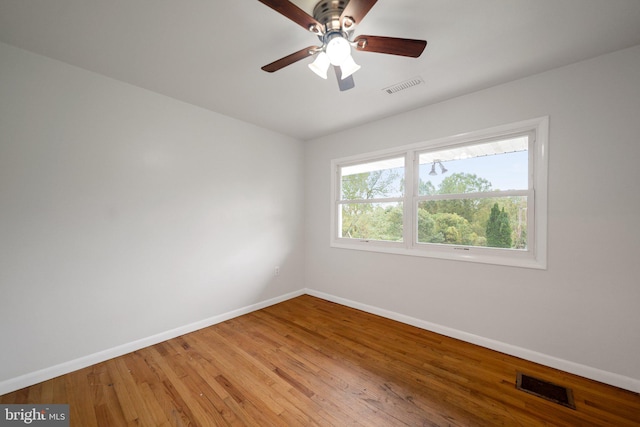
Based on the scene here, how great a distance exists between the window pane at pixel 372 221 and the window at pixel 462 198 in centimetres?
1

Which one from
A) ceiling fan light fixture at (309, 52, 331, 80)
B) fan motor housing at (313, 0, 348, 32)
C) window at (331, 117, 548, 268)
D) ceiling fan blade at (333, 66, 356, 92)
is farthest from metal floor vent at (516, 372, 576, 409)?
fan motor housing at (313, 0, 348, 32)

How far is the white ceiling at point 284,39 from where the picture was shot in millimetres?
1485

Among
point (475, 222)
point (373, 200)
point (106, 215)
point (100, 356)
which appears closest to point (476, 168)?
point (475, 222)

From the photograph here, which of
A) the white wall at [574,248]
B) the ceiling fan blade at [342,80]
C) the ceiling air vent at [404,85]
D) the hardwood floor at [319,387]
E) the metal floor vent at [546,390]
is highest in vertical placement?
the ceiling air vent at [404,85]

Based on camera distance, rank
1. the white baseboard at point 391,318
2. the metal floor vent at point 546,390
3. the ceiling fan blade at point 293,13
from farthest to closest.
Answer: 1. the white baseboard at point 391,318
2. the metal floor vent at point 546,390
3. the ceiling fan blade at point 293,13

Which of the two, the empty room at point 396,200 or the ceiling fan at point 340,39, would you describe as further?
the empty room at point 396,200

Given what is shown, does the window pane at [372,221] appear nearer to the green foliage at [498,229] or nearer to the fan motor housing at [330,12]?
the green foliage at [498,229]

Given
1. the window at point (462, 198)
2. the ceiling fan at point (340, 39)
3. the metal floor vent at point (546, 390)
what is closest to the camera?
the ceiling fan at point (340, 39)

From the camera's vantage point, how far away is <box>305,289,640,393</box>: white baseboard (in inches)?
72.1

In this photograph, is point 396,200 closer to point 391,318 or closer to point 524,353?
point 391,318

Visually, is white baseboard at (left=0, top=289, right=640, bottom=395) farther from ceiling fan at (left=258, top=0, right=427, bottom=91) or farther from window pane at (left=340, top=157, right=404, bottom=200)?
ceiling fan at (left=258, top=0, right=427, bottom=91)

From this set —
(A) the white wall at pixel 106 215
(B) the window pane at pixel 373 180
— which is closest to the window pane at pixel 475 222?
(B) the window pane at pixel 373 180

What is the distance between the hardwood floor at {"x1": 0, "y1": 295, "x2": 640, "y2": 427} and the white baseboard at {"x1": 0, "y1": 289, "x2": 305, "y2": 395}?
57 mm

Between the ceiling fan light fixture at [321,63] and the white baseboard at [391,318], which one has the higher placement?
the ceiling fan light fixture at [321,63]
